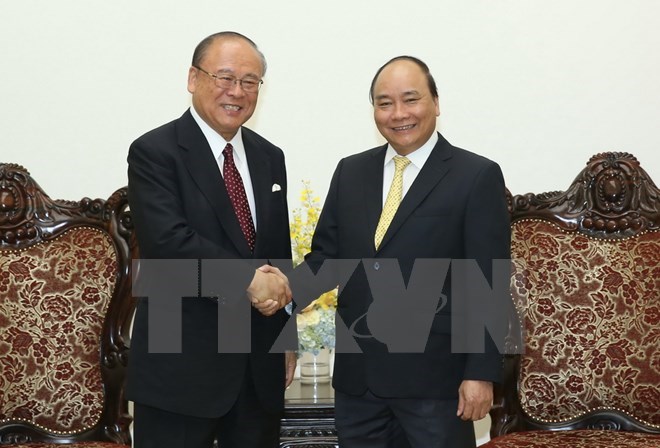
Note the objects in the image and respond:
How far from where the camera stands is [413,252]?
246 cm

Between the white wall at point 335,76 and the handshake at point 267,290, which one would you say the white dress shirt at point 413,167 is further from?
the white wall at point 335,76

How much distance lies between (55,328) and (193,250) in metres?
0.87

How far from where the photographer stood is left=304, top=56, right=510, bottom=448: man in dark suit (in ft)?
7.82

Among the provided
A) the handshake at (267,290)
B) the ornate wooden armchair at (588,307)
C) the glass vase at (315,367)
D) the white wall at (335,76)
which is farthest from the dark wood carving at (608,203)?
the handshake at (267,290)

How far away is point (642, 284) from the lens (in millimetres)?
3027

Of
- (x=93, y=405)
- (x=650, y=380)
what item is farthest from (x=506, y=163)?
(x=93, y=405)

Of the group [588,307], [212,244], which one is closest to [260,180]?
[212,244]

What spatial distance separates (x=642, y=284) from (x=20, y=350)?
2.20m

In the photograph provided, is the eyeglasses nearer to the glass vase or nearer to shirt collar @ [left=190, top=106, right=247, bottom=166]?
shirt collar @ [left=190, top=106, right=247, bottom=166]

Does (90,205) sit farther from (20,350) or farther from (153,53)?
(153,53)

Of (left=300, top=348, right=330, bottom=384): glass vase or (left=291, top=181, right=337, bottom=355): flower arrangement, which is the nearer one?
(left=291, top=181, right=337, bottom=355): flower arrangement

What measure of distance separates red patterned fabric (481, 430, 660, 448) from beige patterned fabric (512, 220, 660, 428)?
14 centimetres

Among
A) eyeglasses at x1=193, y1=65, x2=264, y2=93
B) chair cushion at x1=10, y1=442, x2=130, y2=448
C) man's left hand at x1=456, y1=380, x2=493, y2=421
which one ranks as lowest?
chair cushion at x1=10, y1=442, x2=130, y2=448

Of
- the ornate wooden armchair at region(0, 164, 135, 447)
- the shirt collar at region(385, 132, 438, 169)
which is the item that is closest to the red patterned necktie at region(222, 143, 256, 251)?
the shirt collar at region(385, 132, 438, 169)
